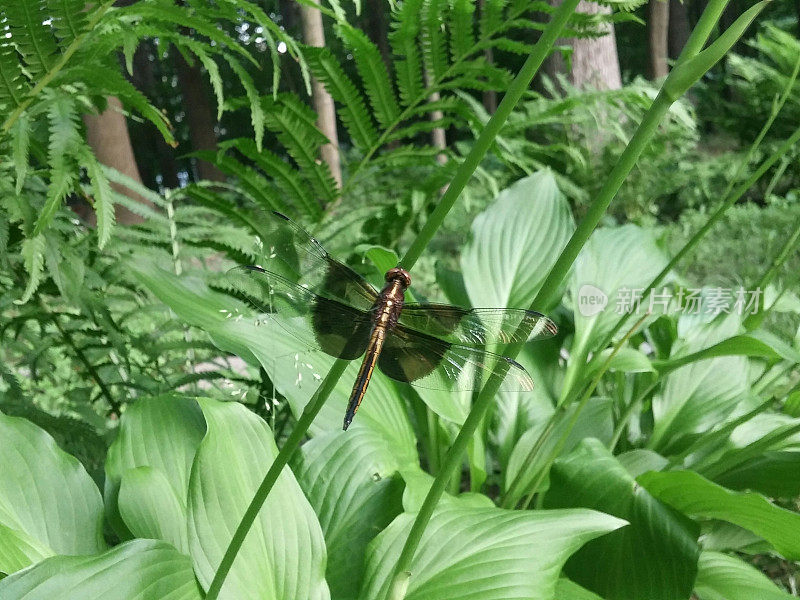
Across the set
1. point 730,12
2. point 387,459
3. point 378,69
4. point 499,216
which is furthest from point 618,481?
point 730,12

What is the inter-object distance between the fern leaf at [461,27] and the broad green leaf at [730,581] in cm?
99

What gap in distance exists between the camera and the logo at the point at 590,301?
129cm

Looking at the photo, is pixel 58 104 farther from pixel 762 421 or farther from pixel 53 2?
pixel 762 421

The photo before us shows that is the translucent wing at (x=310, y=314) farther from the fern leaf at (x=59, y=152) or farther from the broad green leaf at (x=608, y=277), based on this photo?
the broad green leaf at (x=608, y=277)

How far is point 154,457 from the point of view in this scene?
82 cm

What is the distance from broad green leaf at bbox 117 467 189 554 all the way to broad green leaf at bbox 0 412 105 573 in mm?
57

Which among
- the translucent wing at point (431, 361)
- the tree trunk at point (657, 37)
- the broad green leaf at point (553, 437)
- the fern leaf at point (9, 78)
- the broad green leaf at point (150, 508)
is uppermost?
the tree trunk at point (657, 37)

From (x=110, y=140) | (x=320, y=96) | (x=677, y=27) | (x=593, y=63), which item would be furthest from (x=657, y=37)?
(x=110, y=140)

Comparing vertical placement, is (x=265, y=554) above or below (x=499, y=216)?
below

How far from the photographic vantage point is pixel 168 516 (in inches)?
28.6

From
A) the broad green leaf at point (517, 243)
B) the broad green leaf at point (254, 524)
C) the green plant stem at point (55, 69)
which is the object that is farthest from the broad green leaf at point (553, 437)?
the green plant stem at point (55, 69)

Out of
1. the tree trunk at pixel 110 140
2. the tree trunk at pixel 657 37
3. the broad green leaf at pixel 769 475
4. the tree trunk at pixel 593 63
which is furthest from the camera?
the tree trunk at pixel 657 37

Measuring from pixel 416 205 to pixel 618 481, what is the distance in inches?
28.1

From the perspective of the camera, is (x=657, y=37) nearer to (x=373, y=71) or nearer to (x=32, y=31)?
(x=373, y=71)
